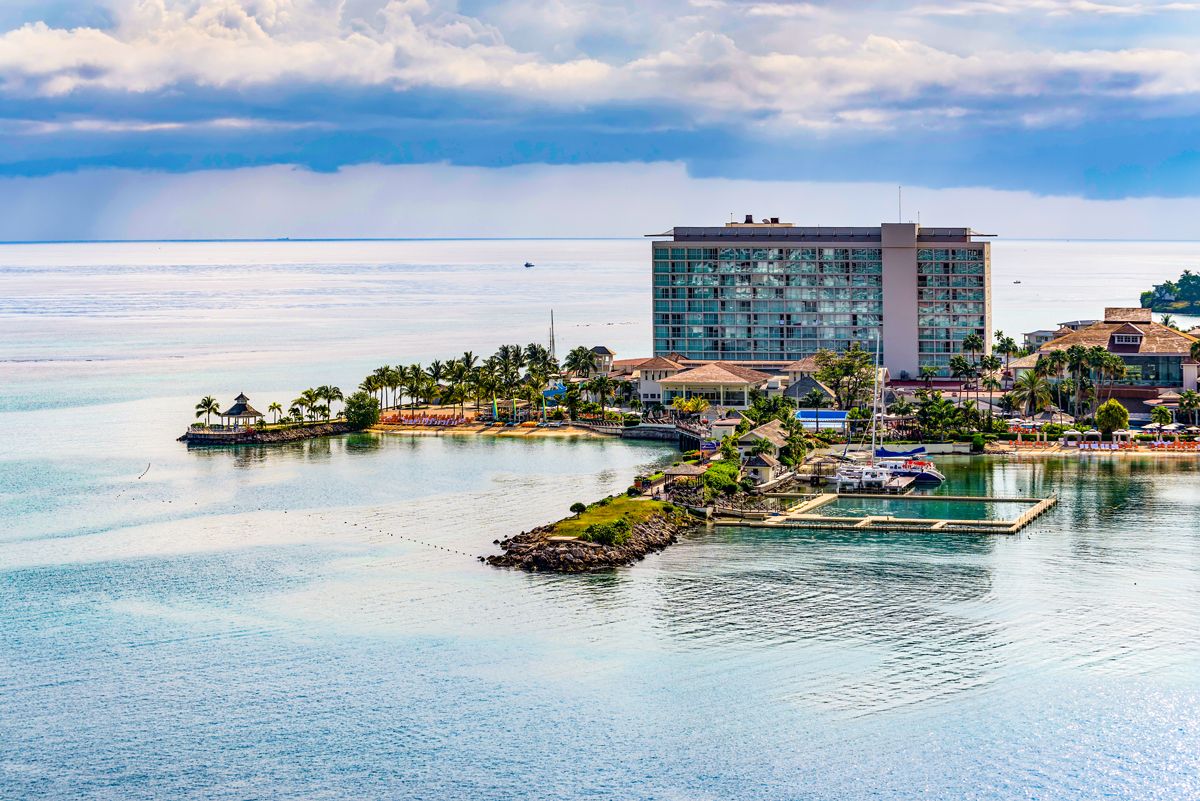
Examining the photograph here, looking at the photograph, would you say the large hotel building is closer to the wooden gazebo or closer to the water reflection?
the wooden gazebo

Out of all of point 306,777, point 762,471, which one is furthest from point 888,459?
point 306,777

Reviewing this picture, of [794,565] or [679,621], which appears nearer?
[679,621]

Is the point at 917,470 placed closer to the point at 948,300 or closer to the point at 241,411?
the point at 948,300

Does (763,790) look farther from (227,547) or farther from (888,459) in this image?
(888,459)

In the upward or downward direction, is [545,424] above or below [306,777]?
above

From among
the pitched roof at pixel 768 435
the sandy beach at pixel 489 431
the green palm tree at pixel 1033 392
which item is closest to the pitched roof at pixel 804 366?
the green palm tree at pixel 1033 392

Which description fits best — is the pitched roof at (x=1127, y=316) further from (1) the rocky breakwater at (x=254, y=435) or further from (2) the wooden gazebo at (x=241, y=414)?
(2) the wooden gazebo at (x=241, y=414)
